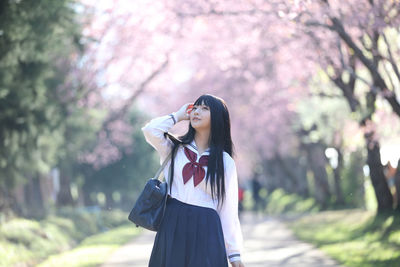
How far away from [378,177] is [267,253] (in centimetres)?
514

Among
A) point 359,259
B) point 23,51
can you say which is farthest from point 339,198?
point 23,51

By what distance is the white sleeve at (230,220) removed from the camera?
4.46 m

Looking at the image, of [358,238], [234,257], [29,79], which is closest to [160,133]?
[234,257]

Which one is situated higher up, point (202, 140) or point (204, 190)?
point (202, 140)

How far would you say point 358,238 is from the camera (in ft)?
46.4

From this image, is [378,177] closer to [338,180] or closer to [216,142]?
[338,180]

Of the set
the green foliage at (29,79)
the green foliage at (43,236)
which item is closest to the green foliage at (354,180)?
the green foliage at (43,236)

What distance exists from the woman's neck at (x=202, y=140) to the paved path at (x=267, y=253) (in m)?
6.28

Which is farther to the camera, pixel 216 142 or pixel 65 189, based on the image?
pixel 65 189

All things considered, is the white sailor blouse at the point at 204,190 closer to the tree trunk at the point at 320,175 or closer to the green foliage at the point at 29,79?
the green foliage at the point at 29,79

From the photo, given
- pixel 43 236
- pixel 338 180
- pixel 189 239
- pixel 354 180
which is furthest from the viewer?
pixel 338 180

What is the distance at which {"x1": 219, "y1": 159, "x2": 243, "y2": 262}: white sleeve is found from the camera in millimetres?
4461

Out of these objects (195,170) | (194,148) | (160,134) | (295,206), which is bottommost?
(295,206)

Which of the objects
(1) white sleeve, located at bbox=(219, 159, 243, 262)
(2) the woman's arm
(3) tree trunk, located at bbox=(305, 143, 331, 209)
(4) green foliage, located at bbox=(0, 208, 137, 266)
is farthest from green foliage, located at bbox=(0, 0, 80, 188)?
(3) tree trunk, located at bbox=(305, 143, 331, 209)
